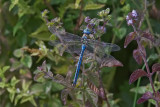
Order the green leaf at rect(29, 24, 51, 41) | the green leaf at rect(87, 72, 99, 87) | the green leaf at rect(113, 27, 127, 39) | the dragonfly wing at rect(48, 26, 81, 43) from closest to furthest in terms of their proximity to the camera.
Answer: the green leaf at rect(87, 72, 99, 87) → the dragonfly wing at rect(48, 26, 81, 43) → the green leaf at rect(113, 27, 127, 39) → the green leaf at rect(29, 24, 51, 41)

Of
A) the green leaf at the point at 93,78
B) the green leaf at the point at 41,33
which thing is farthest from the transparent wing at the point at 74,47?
the green leaf at the point at 41,33

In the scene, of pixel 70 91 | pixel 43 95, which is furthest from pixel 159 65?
pixel 43 95

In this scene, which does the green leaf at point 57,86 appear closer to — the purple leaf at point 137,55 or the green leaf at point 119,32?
the green leaf at point 119,32

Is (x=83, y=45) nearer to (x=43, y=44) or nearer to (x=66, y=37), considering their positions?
(x=66, y=37)

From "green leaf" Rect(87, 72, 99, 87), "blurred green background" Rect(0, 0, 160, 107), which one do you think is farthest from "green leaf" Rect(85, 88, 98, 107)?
"blurred green background" Rect(0, 0, 160, 107)

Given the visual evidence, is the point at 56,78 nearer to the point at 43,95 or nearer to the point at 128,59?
the point at 43,95

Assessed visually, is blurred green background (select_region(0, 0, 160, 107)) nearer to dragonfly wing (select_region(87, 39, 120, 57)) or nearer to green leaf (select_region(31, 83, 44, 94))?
green leaf (select_region(31, 83, 44, 94))
